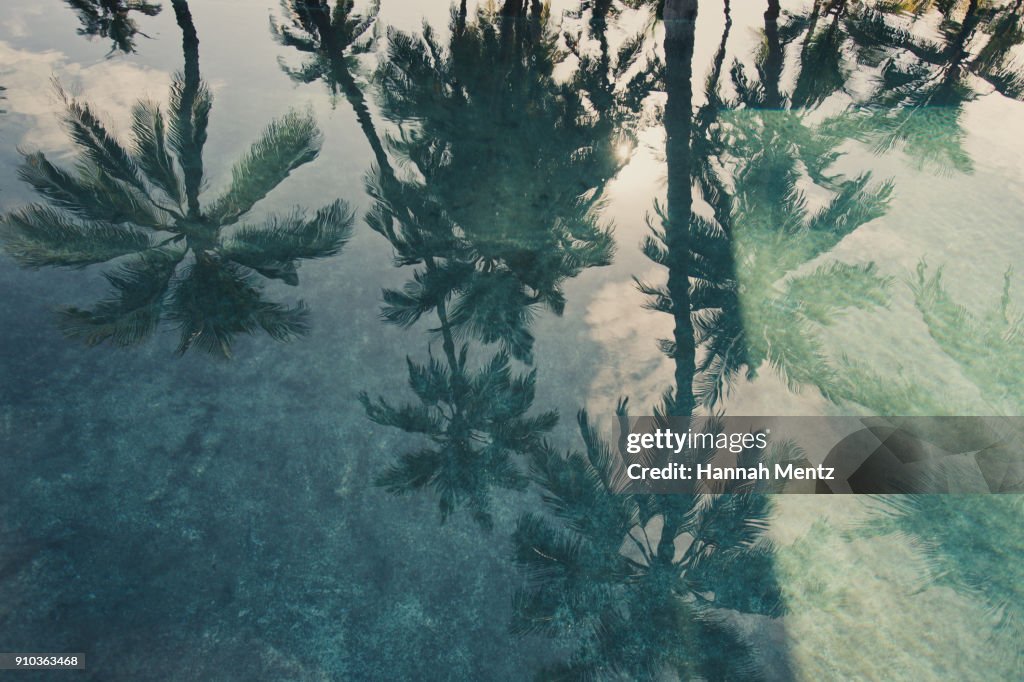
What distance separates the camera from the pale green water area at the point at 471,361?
4449 millimetres

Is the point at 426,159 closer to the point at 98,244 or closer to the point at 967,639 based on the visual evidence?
the point at 98,244

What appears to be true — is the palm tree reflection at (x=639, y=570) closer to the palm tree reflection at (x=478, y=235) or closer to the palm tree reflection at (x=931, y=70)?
the palm tree reflection at (x=478, y=235)

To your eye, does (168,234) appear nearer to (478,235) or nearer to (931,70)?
(478,235)

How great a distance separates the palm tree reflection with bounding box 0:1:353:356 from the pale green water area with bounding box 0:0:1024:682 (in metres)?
0.04

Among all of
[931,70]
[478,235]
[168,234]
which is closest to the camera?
[168,234]

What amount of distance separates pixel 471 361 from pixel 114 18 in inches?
551

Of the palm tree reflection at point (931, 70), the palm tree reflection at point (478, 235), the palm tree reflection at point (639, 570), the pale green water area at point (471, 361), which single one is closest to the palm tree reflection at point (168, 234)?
the pale green water area at point (471, 361)

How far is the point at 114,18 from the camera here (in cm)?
1373

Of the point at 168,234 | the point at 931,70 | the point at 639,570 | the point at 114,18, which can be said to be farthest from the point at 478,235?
the point at 931,70

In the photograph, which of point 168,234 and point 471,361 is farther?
point 168,234

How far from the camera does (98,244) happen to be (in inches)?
267

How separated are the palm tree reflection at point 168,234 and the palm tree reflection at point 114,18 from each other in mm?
5447

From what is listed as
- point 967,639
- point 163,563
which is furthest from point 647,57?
point 163,563

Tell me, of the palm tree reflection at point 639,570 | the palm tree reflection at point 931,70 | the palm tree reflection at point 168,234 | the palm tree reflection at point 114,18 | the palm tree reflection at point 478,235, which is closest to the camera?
the palm tree reflection at point 639,570
